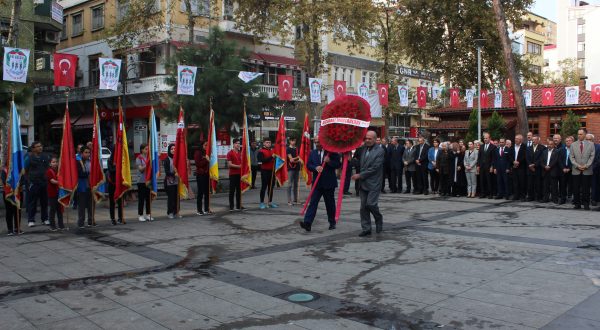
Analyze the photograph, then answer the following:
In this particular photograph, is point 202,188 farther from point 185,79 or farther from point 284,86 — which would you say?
point 284,86

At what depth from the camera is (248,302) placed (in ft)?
19.4

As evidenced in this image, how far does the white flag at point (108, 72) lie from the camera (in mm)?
14656

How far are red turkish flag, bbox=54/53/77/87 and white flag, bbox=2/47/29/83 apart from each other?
0.74 m

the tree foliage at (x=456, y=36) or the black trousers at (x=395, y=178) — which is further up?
the tree foliage at (x=456, y=36)

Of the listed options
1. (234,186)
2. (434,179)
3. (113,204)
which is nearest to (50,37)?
(234,186)

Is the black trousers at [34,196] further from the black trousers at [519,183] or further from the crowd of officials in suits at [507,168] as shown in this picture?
the black trousers at [519,183]

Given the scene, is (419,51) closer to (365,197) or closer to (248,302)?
(365,197)

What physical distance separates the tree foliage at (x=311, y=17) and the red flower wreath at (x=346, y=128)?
15.0m

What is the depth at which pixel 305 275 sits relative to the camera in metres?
7.07

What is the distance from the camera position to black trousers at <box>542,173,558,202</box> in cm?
1511

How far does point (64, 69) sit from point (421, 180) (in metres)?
11.7

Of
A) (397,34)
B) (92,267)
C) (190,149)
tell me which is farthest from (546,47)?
(92,267)

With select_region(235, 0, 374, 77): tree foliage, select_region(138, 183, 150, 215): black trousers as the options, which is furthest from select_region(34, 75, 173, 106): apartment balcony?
select_region(138, 183, 150, 215): black trousers

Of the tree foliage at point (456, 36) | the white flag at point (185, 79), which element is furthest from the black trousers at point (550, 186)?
the tree foliage at point (456, 36)
